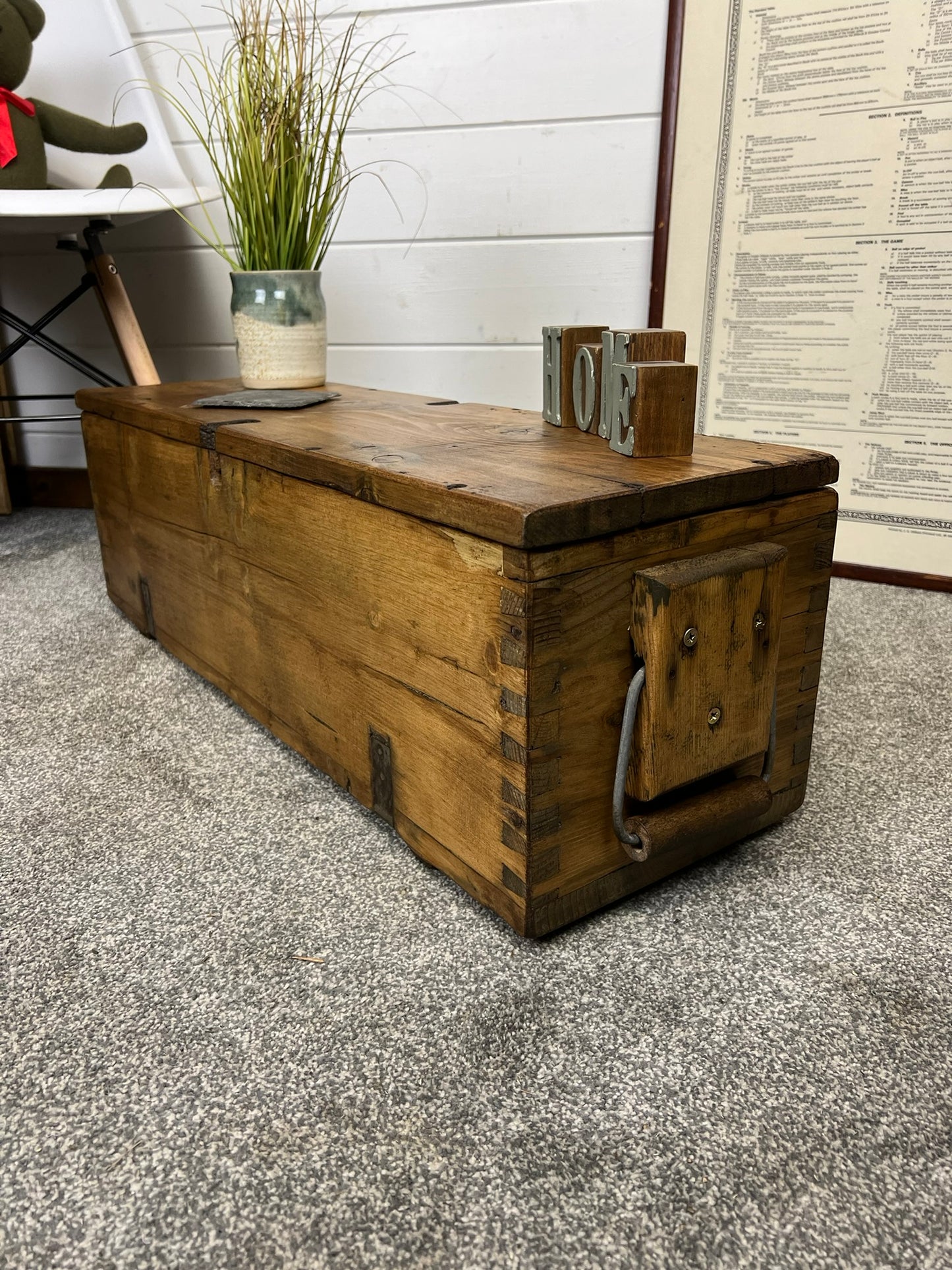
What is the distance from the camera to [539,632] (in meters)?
0.65

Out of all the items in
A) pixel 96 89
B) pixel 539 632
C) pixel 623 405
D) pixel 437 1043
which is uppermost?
pixel 96 89

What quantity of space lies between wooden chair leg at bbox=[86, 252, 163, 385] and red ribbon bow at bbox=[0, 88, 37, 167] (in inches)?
7.4

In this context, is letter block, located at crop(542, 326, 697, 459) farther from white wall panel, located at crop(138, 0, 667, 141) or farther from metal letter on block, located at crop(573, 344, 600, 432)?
white wall panel, located at crop(138, 0, 667, 141)

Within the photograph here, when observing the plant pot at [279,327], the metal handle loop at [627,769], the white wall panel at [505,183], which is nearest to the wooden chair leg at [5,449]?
the white wall panel at [505,183]

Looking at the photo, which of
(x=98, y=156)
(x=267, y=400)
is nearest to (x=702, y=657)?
Result: (x=267, y=400)

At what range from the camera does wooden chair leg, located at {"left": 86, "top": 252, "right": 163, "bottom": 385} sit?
1.66 meters

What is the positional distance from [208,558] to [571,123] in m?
1.16

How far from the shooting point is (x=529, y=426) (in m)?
1.02

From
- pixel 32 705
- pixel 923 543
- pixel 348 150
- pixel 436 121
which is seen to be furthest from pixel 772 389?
pixel 32 705

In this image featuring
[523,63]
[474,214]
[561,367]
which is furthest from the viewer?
[474,214]

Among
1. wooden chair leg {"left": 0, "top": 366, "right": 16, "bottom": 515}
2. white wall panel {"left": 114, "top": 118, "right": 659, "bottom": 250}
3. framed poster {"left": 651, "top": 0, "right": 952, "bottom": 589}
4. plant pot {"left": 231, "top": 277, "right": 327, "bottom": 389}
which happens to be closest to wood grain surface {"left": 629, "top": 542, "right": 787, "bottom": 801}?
plant pot {"left": 231, "top": 277, "right": 327, "bottom": 389}

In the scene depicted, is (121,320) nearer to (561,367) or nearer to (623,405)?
(561,367)

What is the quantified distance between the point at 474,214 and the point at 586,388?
1065 millimetres

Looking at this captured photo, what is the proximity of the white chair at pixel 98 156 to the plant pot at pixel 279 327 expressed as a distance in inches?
16.2
